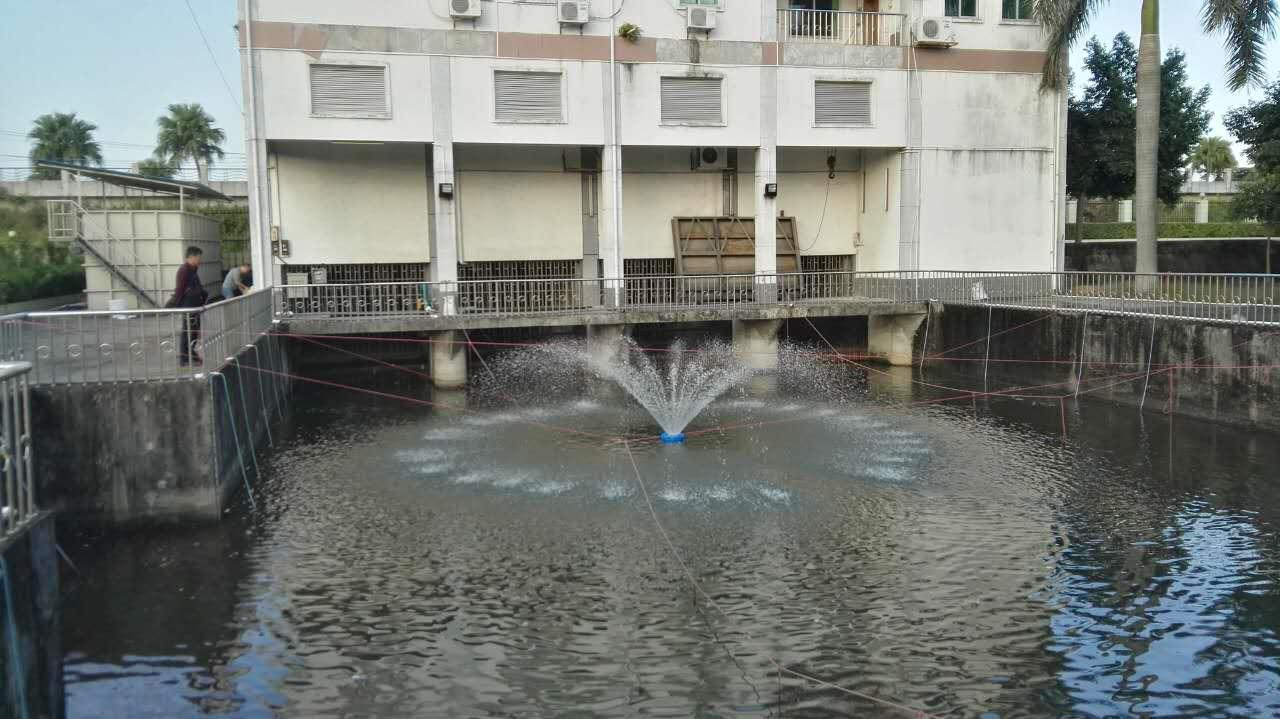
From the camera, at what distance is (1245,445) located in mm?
16594

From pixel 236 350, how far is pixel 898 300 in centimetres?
1622

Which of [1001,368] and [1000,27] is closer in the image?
[1001,368]

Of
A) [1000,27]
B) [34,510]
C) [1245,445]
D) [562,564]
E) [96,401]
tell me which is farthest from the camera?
[1000,27]

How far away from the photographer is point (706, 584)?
33.9ft

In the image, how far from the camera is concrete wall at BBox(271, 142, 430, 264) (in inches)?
981

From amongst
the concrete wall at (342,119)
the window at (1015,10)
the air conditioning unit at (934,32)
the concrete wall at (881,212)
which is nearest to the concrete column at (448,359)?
the concrete wall at (342,119)

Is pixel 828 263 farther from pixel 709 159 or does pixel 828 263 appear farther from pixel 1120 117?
→ pixel 1120 117

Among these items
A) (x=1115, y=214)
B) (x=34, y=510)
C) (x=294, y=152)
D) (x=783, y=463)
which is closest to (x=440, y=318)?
(x=294, y=152)

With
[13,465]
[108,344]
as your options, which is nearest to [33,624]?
[13,465]

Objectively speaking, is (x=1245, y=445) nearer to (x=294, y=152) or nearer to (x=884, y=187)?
(x=884, y=187)

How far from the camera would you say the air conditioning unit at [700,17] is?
81.9 feet

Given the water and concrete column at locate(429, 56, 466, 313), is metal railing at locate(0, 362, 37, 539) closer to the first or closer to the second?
the water

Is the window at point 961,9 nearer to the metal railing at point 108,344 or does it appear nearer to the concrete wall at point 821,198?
Result: the concrete wall at point 821,198

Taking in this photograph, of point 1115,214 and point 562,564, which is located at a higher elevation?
point 1115,214
